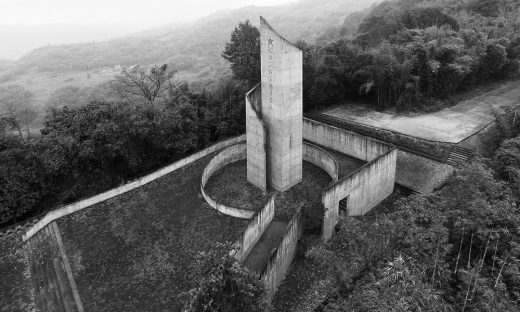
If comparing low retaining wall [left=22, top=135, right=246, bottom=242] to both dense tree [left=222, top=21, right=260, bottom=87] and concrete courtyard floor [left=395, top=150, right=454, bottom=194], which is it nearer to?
dense tree [left=222, top=21, right=260, bottom=87]

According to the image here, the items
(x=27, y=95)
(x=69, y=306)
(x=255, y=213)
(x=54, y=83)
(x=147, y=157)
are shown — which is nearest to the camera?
(x=69, y=306)

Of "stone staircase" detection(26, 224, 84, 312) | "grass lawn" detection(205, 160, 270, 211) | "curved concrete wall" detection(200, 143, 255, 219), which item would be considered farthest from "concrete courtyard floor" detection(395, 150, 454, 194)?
"stone staircase" detection(26, 224, 84, 312)

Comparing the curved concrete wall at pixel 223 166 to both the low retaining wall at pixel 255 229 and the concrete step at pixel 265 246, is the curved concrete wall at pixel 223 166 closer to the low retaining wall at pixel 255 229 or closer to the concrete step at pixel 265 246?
the low retaining wall at pixel 255 229

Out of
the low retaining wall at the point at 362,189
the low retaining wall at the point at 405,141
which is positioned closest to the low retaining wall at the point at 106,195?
the low retaining wall at the point at 362,189

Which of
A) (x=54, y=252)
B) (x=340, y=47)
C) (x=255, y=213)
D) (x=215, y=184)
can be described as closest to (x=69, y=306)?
(x=54, y=252)

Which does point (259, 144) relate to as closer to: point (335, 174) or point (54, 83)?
point (335, 174)

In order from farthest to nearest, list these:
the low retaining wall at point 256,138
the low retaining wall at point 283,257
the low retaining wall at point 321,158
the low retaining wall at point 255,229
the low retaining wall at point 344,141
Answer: the low retaining wall at point 344,141, the low retaining wall at point 321,158, the low retaining wall at point 256,138, the low retaining wall at point 255,229, the low retaining wall at point 283,257
